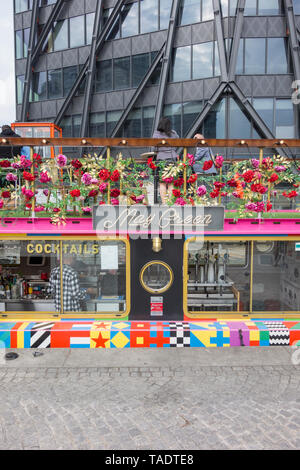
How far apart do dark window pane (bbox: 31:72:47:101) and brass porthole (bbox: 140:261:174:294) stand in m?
26.9

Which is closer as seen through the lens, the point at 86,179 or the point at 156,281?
the point at 86,179

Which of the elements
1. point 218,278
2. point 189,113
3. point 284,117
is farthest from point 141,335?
point 284,117

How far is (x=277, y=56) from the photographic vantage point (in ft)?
78.1

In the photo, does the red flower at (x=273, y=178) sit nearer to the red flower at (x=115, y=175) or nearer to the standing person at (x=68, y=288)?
the red flower at (x=115, y=175)

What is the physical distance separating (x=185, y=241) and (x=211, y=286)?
3.71 ft

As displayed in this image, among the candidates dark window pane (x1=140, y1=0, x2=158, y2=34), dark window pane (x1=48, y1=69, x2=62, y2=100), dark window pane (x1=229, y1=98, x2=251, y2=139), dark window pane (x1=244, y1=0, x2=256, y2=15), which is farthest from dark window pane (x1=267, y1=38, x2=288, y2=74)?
dark window pane (x1=48, y1=69, x2=62, y2=100)

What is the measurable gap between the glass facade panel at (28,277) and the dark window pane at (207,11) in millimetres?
21901

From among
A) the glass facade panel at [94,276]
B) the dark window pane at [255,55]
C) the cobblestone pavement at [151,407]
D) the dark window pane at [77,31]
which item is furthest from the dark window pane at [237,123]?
the cobblestone pavement at [151,407]

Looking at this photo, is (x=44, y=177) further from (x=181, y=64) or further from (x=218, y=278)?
(x=181, y=64)

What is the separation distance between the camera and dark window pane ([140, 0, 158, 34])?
1018 inches

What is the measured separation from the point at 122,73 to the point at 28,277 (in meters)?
22.9

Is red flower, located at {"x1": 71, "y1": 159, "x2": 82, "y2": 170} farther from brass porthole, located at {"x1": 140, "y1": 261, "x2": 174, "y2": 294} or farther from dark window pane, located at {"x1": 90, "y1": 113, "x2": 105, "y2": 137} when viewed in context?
dark window pane, located at {"x1": 90, "y1": 113, "x2": 105, "y2": 137}

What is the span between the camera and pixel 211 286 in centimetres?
766

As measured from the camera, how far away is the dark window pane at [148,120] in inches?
1048
